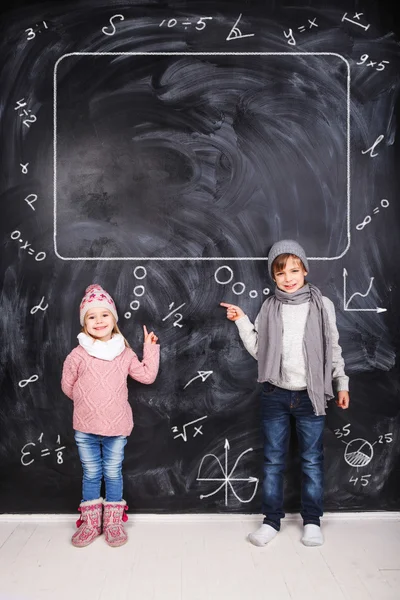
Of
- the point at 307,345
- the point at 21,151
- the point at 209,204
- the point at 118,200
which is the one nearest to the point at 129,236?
the point at 118,200

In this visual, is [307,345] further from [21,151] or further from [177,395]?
[21,151]

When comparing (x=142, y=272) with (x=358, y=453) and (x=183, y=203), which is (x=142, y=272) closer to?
Result: (x=183, y=203)

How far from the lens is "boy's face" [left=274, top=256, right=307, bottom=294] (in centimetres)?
234

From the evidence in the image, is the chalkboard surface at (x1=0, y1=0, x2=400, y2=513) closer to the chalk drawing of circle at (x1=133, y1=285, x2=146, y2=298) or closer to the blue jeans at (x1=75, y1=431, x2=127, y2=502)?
the chalk drawing of circle at (x1=133, y1=285, x2=146, y2=298)

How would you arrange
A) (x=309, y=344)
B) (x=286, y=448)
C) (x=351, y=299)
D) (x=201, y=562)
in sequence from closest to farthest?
1. (x=201, y=562)
2. (x=309, y=344)
3. (x=286, y=448)
4. (x=351, y=299)

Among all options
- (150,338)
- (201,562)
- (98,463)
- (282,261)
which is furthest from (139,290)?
(201,562)

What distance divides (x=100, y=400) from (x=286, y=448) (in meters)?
0.80

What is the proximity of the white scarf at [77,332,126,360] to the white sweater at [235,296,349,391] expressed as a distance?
51 centimetres

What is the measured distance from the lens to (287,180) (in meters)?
2.48

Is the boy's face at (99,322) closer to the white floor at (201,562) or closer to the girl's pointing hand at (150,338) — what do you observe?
the girl's pointing hand at (150,338)

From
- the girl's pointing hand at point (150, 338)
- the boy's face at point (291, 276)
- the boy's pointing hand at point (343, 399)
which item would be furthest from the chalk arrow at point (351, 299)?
the girl's pointing hand at point (150, 338)

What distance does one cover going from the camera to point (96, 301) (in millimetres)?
2332

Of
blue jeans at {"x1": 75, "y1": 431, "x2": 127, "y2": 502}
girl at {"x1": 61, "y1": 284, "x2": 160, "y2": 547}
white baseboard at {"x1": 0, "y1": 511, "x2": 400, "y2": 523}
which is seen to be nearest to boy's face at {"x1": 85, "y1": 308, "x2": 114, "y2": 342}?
girl at {"x1": 61, "y1": 284, "x2": 160, "y2": 547}

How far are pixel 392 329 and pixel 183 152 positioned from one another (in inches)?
47.2
